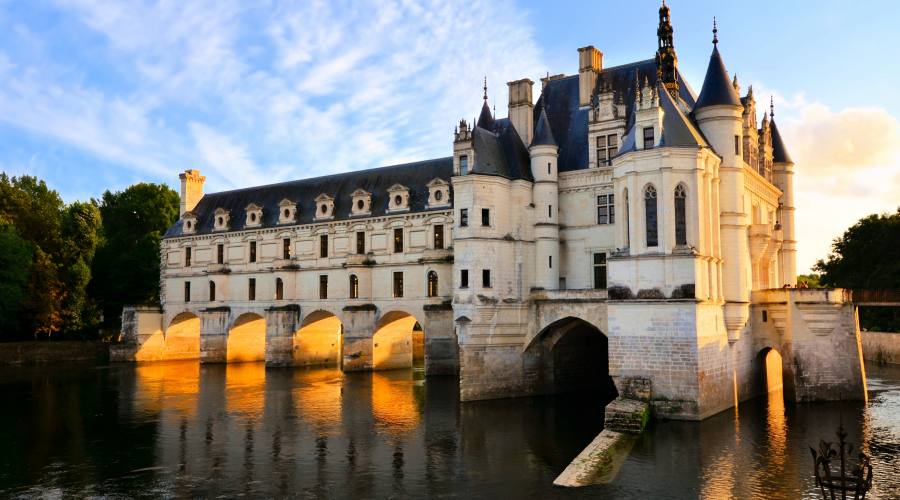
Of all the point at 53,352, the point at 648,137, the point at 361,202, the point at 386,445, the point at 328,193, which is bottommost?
the point at 386,445

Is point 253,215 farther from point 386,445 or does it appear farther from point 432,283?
point 386,445

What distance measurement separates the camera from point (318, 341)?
5109 centimetres

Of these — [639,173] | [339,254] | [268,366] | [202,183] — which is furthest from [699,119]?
[202,183]

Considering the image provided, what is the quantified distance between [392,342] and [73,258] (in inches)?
1183

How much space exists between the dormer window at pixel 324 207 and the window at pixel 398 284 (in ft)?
24.4

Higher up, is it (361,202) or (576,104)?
(576,104)

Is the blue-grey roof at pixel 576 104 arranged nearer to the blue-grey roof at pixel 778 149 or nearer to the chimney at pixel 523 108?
the chimney at pixel 523 108

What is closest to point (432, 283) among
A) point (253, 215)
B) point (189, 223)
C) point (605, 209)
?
point (605, 209)

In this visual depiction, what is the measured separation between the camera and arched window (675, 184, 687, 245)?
1069 inches

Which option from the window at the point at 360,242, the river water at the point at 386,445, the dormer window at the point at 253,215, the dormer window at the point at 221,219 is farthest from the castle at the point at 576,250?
the dormer window at the point at 221,219

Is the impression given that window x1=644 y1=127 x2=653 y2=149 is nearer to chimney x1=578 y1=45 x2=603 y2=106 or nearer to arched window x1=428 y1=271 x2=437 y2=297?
chimney x1=578 y1=45 x2=603 y2=106

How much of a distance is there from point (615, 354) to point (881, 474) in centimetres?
1005

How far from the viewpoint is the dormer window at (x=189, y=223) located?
5744cm

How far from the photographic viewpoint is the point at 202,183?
61500mm
